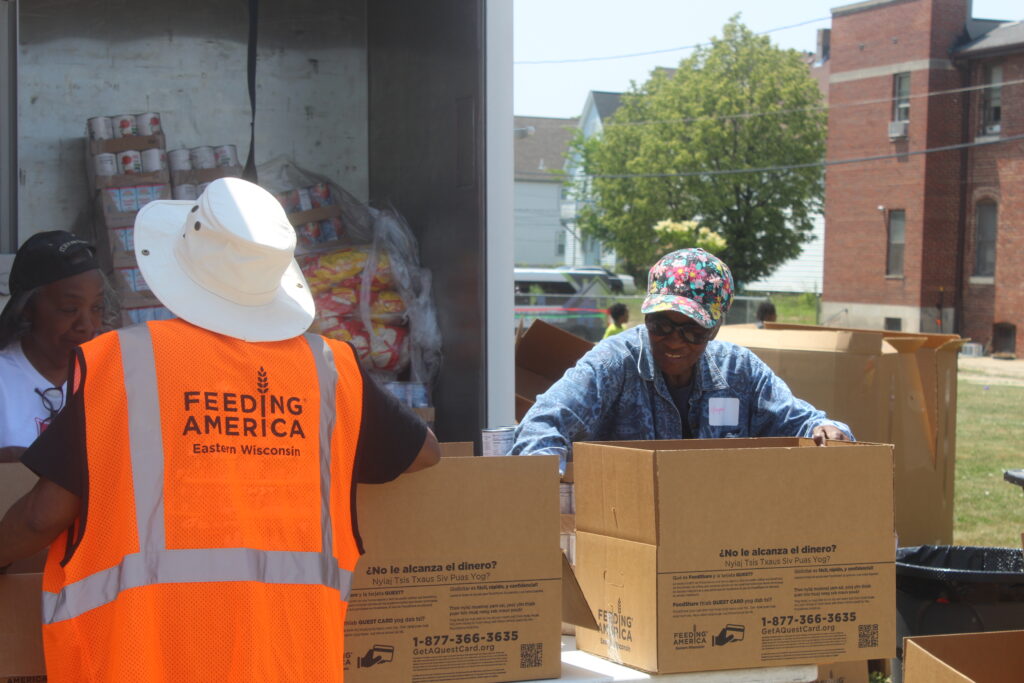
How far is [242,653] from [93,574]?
0.27 m

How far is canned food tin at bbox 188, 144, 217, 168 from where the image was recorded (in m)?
4.75

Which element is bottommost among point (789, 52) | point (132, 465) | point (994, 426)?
point (994, 426)

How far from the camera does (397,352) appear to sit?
177 inches

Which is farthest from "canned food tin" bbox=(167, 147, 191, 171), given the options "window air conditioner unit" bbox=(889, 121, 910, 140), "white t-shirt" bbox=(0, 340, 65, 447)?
"window air conditioner unit" bbox=(889, 121, 910, 140)

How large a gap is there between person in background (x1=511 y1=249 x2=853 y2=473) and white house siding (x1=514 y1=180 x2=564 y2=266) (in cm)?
4857

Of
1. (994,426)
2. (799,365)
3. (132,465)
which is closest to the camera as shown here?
(132,465)

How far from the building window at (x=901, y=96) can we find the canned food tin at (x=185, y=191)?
25285 millimetres

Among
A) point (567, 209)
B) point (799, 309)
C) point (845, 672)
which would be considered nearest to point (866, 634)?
point (845, 672)

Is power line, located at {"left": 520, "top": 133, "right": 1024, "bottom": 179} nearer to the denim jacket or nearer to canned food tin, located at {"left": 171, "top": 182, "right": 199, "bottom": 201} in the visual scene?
canned food tin, located at {"left": 171, "top": 182, "right": 199, "bottom": 201}

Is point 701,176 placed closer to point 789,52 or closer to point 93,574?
point 789,52

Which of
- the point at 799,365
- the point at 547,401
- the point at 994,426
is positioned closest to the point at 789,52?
the point at 994,426

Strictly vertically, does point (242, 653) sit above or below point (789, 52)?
below

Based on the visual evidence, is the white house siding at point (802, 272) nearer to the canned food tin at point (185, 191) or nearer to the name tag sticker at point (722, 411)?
the canned food tin at point (185, 191)

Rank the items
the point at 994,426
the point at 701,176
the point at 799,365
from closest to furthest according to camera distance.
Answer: the point at 799,365 → the point at 994,426 → the point at 701,176
